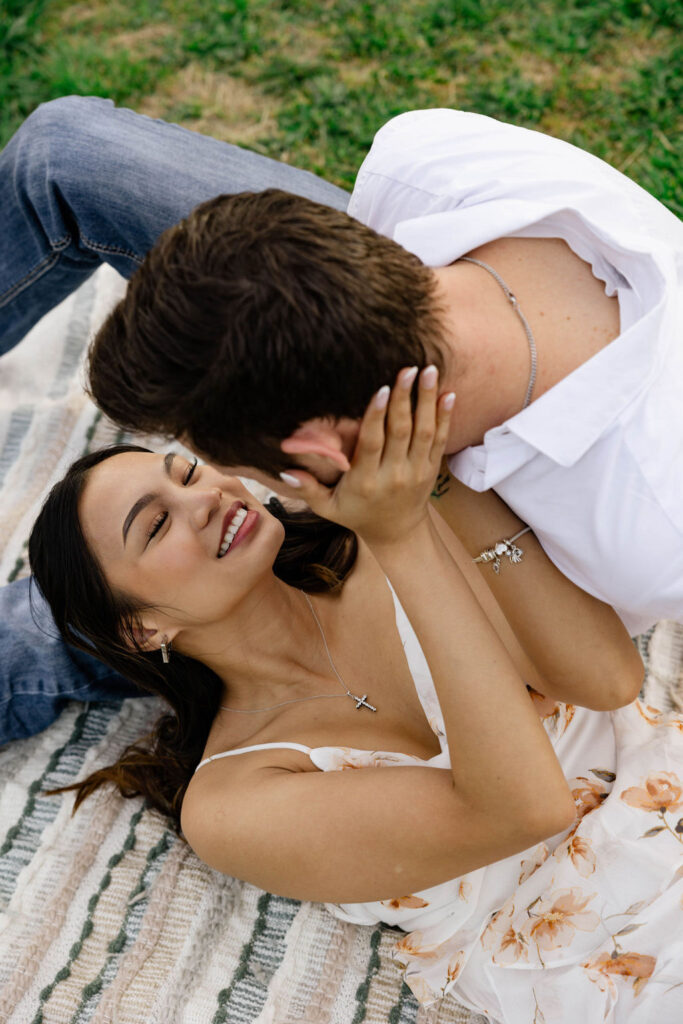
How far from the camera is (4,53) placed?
4895mm

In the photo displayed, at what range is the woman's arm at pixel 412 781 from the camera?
1.87 meters

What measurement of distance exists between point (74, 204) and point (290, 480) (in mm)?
1809

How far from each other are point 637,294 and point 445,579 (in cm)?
77

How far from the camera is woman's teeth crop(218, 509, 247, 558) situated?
254 cm

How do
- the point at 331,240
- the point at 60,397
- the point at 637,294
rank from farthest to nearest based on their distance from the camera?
the point at 60,397 < the point at 637,294 < the point at 331,240

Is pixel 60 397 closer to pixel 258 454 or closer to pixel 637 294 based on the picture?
pixel 258 454

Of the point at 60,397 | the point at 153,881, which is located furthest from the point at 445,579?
the point at 60,397

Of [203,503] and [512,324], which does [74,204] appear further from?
[512,324]

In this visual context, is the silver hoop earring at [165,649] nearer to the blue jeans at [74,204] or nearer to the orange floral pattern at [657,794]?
the blue jeans at [74,204]

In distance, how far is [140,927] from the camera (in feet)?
9.14

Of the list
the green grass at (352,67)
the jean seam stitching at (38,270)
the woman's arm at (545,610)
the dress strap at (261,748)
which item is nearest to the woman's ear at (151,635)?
the dress strap at (261,748)

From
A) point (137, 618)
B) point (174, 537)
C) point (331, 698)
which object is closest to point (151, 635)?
point (137, 618)

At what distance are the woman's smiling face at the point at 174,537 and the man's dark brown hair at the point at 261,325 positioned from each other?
0.75 meters

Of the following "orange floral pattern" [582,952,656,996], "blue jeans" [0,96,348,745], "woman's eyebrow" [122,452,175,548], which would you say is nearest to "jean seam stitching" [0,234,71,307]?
"blue jeans" [0,96,348,745]
